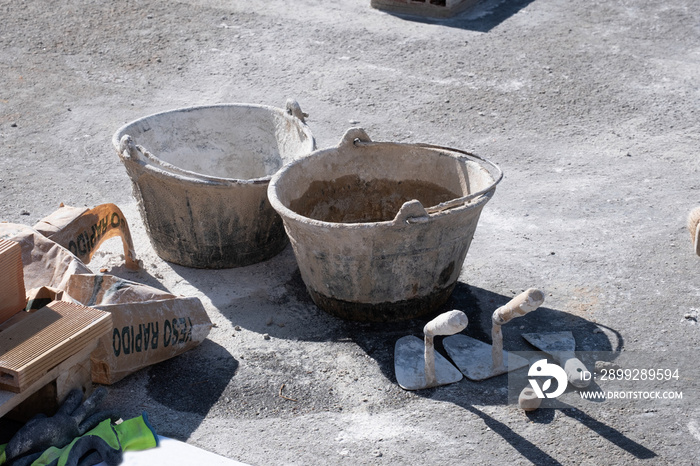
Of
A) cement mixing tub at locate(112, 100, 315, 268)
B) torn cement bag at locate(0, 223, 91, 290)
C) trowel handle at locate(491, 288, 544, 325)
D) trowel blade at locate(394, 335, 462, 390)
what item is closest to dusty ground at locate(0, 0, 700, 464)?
trowel blade at locate(394, 335, 462, 390)

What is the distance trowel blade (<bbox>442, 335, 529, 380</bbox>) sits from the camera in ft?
14.1

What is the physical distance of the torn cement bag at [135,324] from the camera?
4176 millimetres

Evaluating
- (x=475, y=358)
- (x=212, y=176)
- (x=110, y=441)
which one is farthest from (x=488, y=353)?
(x=212, y=176)

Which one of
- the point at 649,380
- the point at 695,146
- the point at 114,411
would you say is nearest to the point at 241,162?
the point at 114,411

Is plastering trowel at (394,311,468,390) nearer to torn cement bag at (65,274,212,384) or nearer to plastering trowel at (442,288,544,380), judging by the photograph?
plastering trowel at (442,288,544,380)

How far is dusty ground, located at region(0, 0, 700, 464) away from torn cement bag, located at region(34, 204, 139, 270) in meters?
0.26

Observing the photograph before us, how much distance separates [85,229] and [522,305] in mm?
2946

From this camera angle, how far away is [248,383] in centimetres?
430

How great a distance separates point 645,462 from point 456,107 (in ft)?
16.2

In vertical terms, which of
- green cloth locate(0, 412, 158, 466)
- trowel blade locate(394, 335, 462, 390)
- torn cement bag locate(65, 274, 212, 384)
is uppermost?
torn cement bag locate(65, 274, 212, 384)

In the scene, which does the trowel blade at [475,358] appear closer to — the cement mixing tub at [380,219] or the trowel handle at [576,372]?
the trowel handle at [576,372]

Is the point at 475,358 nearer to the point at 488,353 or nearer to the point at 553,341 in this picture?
the point at 488,353

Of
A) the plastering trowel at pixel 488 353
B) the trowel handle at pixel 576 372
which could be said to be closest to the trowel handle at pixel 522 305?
the plastering trowel at pixel 488 353

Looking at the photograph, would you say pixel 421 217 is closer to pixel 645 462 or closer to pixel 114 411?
pixel 645 462
